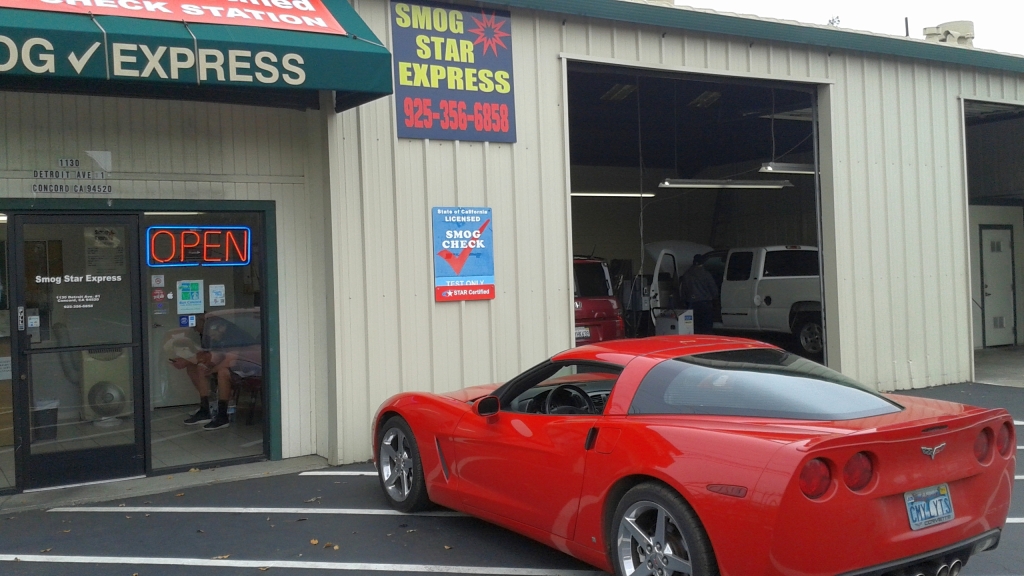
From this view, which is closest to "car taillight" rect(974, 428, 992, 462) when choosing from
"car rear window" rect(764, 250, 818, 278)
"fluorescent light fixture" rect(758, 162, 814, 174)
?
"fluorescent light fixture" rect(758, 162, 814, 174)

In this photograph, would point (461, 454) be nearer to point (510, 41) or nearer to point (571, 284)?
point (571, 284)

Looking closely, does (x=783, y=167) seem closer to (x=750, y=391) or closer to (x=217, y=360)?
(x=217, y=360)

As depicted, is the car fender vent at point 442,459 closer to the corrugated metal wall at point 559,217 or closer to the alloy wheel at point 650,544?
the alloy wheel at point 650,544

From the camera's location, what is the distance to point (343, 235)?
8.27 metres

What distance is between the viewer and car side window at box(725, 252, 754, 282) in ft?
55.1

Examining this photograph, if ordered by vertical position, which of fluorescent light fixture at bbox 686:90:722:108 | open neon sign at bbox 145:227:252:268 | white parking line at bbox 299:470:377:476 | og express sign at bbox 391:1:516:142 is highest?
fluorescent light fixture at bbox 686:90:722:108

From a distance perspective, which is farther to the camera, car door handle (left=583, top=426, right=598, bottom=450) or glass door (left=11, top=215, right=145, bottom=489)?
glass door (left=11, top=215, right=145, bottom=489)

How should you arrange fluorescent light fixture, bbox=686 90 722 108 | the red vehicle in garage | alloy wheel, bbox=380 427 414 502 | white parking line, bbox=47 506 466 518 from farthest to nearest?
fluorescent light fixture, bbox=686 90 722 108
the red vehicle in garage
white parking line, bbox=47 506 466 518
alloy wheel, bbox=380 427 414 502

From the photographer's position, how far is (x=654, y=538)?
4.27 meters

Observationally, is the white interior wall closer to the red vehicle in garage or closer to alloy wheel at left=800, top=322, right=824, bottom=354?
alloy wheel at left=800, top=322, right=824, bottom=354

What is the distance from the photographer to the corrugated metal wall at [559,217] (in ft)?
27.5

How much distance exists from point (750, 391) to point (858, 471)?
704 millimetres

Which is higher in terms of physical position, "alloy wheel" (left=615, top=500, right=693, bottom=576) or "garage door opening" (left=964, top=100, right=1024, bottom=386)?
"garage door opening" (left=964, top=100, right=1024, bottom=386)

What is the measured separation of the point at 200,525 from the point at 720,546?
13.3ft
